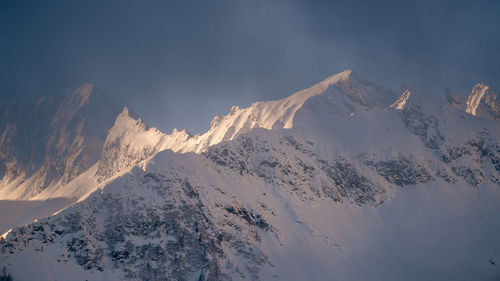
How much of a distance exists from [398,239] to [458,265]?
22824mm

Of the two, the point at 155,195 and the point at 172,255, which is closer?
the point at 172,255

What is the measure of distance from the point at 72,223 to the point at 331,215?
87641 mm

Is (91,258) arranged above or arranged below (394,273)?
above

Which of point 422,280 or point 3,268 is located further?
point 422,280

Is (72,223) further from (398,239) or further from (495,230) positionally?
(495,230)

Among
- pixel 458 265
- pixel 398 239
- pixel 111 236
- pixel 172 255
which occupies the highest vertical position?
pixel 111 236

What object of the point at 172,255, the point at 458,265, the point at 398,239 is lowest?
the point at 458,265

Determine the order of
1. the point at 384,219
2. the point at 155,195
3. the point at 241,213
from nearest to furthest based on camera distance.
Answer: the point at 155,195 < the point at 241,213 < the point at 384,219

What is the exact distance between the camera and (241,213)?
164 metres

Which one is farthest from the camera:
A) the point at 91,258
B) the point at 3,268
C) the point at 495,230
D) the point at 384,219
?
the point at 384,219

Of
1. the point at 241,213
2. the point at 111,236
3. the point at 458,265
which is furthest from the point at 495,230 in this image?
the point at 111,236

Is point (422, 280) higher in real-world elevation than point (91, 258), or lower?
lower

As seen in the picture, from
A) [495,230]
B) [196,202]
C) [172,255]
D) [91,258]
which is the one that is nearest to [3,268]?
[91,258]

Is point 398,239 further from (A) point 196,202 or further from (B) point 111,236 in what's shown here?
(B) point 111,236
